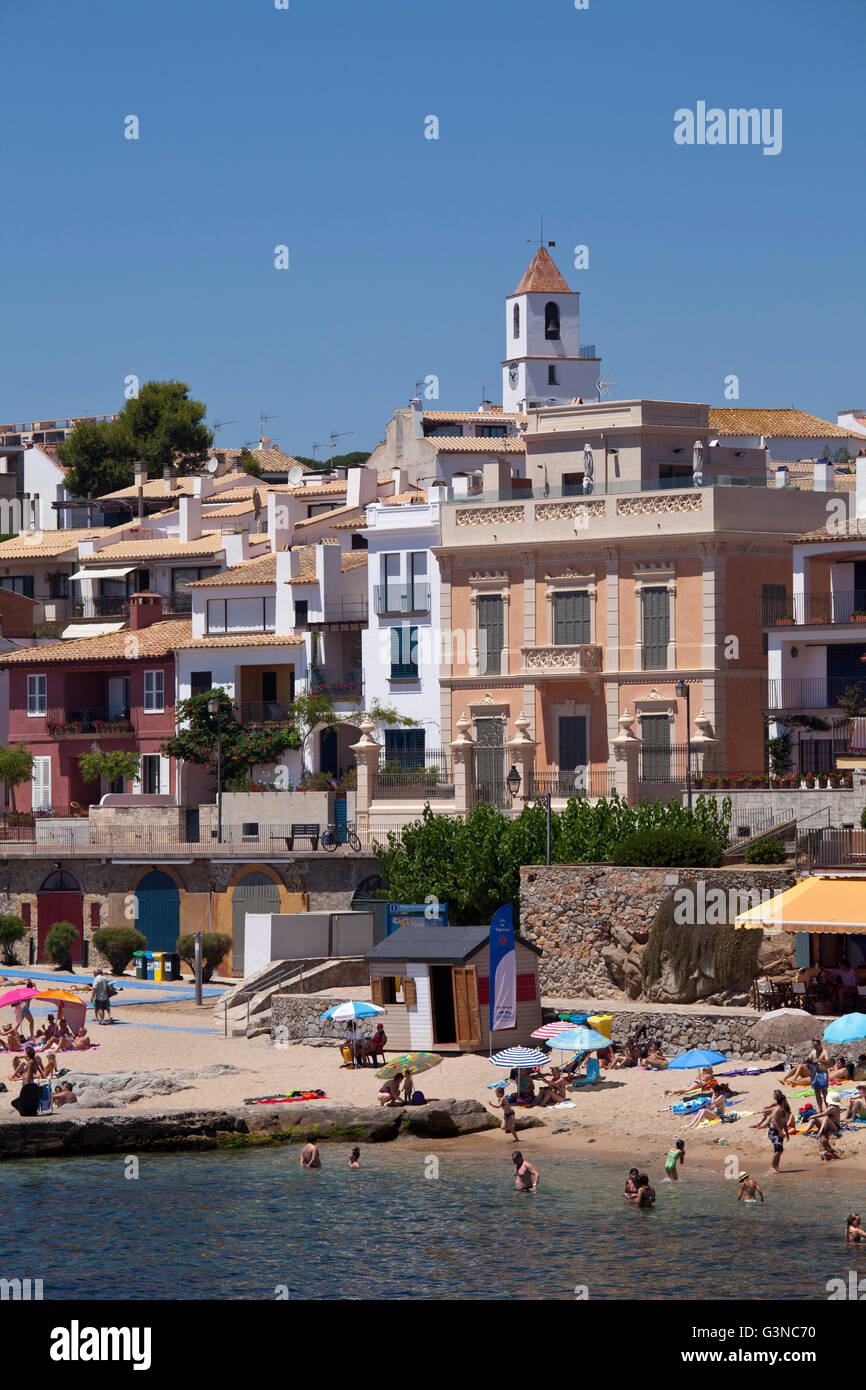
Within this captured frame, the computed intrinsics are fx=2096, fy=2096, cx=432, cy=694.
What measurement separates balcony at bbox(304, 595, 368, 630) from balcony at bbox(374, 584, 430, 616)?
9.14ft

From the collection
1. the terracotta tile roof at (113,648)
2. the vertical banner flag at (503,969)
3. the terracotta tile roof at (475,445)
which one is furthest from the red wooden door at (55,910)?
the terracotta tile roof at (475,445)

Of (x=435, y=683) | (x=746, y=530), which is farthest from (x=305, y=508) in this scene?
(x=746, y=530)

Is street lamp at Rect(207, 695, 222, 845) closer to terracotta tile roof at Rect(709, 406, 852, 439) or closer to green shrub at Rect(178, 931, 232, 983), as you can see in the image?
green shrub at Rect(178, 931, 232, 983)

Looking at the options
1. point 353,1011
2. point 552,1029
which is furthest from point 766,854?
point 353,1011

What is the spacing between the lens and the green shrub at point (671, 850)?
163ft

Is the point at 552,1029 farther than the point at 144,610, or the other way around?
the point at 144,610

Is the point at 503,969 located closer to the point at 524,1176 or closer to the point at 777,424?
the point at 524,1176

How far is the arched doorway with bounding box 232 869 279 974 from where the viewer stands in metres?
60.5

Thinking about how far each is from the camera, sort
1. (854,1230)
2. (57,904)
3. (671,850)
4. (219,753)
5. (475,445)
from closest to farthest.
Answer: (854,1230)
(671,850)
(57,904)
(219,753)
(475,445)

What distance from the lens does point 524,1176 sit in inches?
1528

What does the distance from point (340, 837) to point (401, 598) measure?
11488 mm

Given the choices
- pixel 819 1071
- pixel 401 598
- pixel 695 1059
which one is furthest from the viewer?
pixel 401 598

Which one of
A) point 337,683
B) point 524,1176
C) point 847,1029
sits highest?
point 337,683
